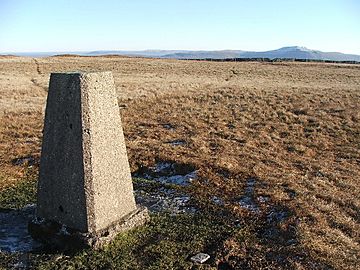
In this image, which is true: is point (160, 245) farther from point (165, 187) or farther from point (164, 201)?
point (165, 187)

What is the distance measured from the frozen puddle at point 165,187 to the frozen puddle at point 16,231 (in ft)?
8.02

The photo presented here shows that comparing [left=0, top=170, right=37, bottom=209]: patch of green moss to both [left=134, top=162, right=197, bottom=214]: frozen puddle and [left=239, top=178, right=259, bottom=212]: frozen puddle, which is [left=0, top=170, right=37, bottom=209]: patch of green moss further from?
[left=239, top=178, right=259, bottom=212]: frozen puddle

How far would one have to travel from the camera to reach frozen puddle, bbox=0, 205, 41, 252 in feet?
22.5

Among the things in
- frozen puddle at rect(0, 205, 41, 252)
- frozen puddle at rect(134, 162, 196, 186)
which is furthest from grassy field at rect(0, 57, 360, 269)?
frozen puddle at rect(0, 205, 41, 252)

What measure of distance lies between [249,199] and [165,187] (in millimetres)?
2183

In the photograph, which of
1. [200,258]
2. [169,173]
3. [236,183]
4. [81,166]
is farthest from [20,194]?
[236,183]

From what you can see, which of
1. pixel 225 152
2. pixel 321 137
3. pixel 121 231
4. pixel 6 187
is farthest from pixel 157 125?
pixel 121 231

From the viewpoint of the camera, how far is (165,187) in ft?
32.4

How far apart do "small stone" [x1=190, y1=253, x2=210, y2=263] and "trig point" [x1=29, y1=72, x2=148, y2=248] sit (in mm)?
1510

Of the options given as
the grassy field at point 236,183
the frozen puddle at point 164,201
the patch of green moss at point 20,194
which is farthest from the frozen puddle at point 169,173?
the patch of green moss at point 20,194

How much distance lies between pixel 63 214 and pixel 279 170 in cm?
707

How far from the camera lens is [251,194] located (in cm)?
930

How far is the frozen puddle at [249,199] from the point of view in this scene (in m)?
8.58

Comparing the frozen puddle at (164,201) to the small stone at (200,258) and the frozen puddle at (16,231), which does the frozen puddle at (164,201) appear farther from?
the frozen puddle at (16,231)
